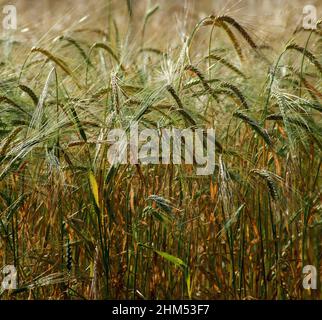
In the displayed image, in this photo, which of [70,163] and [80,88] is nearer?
[70,163]

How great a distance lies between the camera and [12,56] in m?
4.00

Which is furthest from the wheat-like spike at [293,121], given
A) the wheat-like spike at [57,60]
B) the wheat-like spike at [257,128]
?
the wheat-like spike at [57,60]

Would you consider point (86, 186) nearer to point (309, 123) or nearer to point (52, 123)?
point (52, 123)

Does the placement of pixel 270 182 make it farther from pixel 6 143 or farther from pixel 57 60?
pixel 57 60

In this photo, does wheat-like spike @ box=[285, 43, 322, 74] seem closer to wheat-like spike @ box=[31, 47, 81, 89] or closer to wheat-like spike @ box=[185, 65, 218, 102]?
wheat-like spike @ box=[185, 65, 218, 102]

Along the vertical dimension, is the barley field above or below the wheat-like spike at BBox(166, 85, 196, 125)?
below

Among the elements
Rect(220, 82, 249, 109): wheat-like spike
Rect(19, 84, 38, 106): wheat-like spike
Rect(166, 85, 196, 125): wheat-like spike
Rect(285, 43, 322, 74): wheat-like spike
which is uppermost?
Rect(285, 43, 322, 74): wheat-like spike

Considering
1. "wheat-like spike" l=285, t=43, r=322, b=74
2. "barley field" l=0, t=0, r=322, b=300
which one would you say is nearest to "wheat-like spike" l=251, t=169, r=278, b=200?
"barley field" l=0, t=0, r=322, b=300

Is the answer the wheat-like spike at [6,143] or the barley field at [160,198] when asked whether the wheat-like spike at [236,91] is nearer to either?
the barley field at [160,198]

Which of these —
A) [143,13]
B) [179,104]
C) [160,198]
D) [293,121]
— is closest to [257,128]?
[293,121]

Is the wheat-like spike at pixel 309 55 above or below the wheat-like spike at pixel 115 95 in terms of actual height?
above

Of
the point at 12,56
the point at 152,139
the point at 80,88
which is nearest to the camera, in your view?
the point at 152,139

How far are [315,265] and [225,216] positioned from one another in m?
0.37
